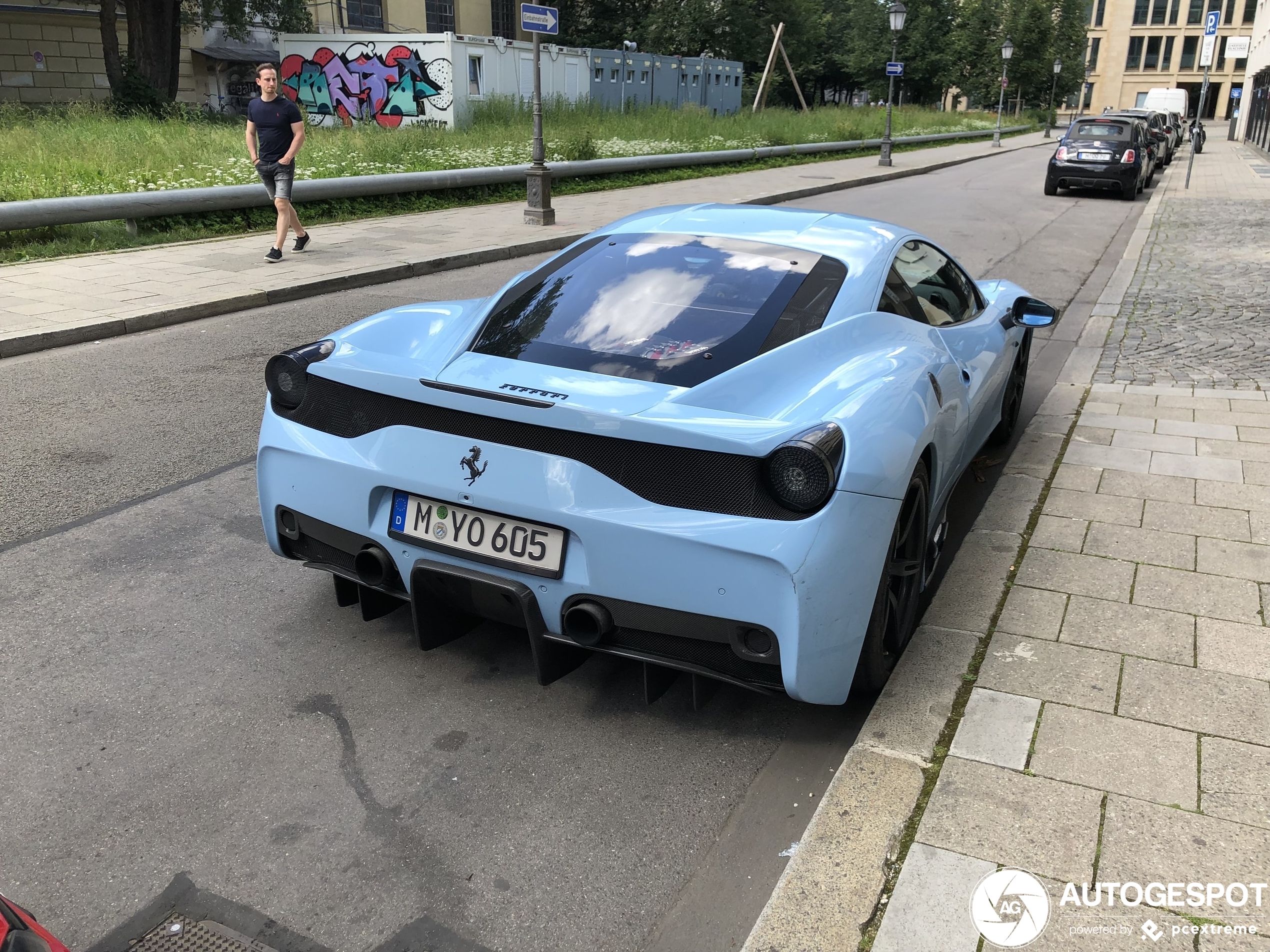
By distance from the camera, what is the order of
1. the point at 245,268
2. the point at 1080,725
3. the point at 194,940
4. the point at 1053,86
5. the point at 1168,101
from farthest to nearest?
the point at 1053,86 → the point at 1168,101 → the point at 245,268 → the point at 1080,725 → the point at 194,940

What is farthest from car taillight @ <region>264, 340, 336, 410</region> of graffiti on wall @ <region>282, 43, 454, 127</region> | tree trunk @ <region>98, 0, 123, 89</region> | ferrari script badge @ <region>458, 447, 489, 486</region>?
tree trunk @ <region>98, 0, 123, 89</region>

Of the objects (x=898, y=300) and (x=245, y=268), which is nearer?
(x=898, y=300)

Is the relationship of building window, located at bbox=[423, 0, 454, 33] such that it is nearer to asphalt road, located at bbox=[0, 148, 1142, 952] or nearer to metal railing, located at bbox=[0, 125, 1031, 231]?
metal railing, located at bbox=[0, 125, 1031, 231]

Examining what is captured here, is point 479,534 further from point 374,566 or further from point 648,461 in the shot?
point 648,461

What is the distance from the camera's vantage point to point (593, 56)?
36.5 m

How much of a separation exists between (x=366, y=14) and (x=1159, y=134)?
109ft

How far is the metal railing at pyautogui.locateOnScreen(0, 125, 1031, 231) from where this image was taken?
11180 mm

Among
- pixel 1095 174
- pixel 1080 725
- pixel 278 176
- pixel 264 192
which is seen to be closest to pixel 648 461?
pixel 1080 725

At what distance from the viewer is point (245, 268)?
10.9 meters

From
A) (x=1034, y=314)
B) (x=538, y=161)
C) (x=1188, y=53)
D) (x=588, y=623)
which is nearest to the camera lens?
(x=588, y=623)

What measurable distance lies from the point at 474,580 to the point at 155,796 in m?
1.01

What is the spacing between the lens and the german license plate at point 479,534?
2.76 meters

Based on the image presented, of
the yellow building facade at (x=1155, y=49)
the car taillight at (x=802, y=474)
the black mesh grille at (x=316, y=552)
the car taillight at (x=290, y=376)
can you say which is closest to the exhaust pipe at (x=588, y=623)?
the car taillight at (x=802, y=474)

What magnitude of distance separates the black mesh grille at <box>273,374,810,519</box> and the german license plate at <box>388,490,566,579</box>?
0.21 metres
